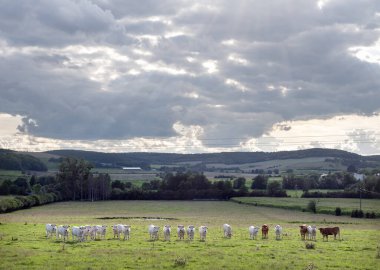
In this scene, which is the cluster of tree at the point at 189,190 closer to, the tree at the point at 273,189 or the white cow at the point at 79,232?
the tree at the point at 273,189

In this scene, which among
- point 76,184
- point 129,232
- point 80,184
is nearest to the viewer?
point 129,232

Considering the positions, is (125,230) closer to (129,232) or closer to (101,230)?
(129,232)

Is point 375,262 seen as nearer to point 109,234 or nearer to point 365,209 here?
point 109,234

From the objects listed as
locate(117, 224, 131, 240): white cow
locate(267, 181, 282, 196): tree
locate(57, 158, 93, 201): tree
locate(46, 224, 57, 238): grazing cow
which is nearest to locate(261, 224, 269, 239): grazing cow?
locate(117, 224, 131, 240): white cow

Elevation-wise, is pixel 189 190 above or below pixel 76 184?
below

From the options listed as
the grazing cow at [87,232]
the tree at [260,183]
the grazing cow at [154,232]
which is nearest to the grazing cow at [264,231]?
the grazing cow at [154,232]

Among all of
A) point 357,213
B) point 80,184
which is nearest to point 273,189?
point 357,213

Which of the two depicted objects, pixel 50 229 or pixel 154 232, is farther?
pixel 50 229

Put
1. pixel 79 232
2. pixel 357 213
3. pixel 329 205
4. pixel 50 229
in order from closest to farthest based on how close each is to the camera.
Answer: pixel 79 232
pixel 50 229
pixel 357 213
pixel 329 205

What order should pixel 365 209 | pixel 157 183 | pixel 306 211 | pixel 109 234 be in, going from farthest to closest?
1. pixel 157 183
2. pixel 306 211
3. pixel 365 209
4. pixel 109 234

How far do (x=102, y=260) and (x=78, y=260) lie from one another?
1332 mm

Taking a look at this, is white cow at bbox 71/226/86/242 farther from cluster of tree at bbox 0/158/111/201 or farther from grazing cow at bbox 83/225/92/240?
cluster of tree at bbox 0/158/111/201

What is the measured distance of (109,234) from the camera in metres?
45.3

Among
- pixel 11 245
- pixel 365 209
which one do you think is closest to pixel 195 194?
pixel 365 209
